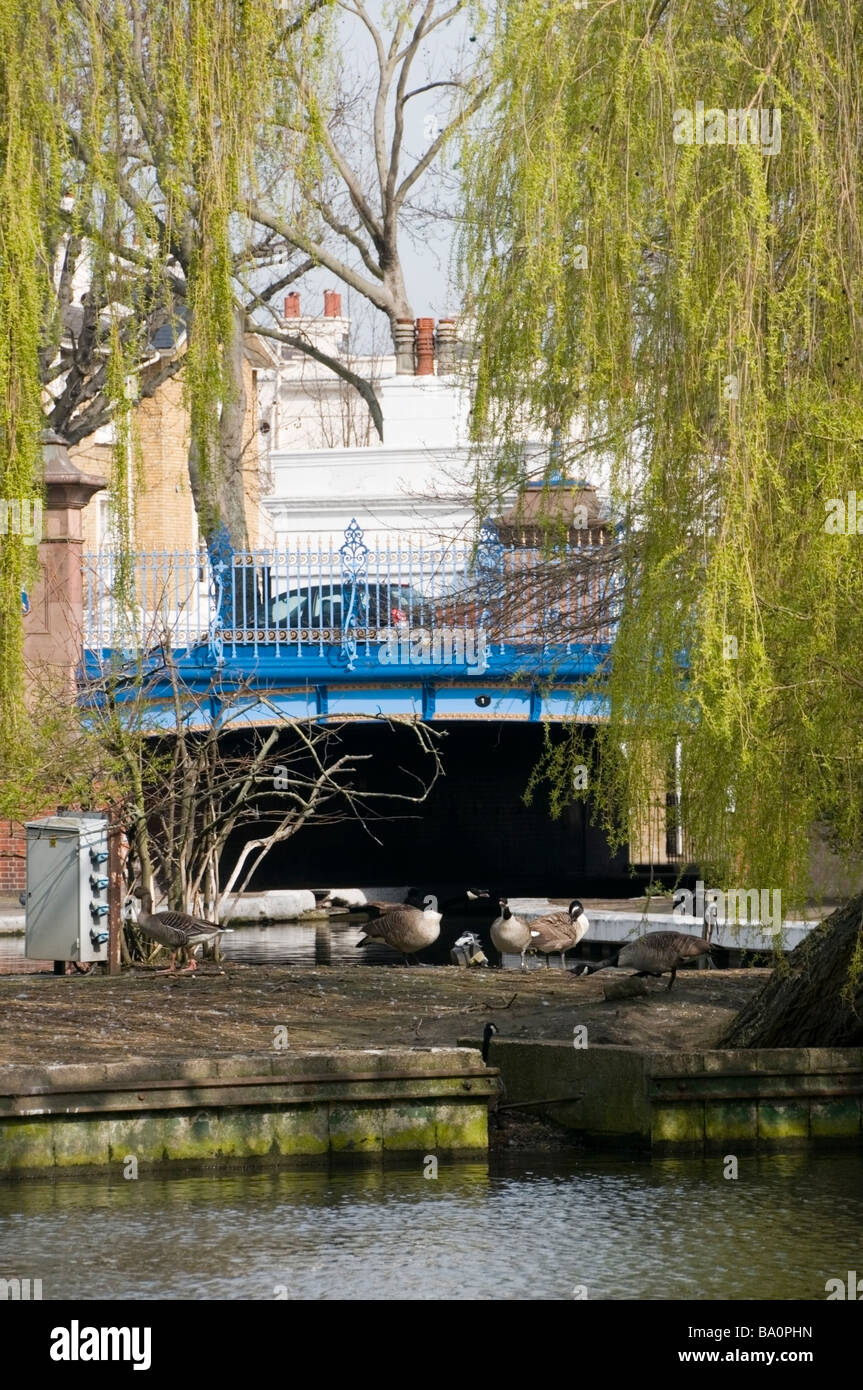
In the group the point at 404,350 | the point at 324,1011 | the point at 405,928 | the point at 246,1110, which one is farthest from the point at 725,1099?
the point at 404,350

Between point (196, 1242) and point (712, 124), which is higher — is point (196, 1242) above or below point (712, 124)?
below

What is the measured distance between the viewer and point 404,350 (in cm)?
4409

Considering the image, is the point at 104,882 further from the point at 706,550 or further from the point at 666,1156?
the point at 706,550

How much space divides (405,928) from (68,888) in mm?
3184

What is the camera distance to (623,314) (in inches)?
351

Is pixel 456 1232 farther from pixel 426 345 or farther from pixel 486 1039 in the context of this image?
pixel 426 345

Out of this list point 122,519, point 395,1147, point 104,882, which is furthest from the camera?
point 104,882

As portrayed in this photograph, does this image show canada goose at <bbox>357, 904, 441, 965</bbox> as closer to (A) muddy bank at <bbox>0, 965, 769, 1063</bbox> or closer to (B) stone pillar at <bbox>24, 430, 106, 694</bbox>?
(A) muddy bank at <bbox>0, 965, 769, 1063</bbox>

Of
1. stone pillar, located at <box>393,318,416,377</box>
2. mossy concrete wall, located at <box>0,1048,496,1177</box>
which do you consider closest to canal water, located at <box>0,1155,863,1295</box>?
mossy concrete wall, located at <box>0,1048,496,1177</box>

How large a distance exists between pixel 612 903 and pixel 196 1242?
20.1 meters

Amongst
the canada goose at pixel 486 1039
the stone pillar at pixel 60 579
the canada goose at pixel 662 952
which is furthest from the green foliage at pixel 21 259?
the stone pillar at pixel 60 579

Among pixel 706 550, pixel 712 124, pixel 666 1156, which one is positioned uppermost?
pixel 712 124
